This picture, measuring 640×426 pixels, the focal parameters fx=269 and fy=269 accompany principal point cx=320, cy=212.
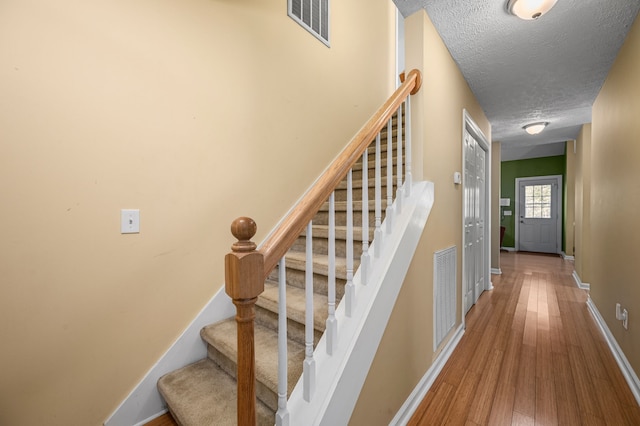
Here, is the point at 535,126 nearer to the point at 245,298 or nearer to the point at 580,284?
the point at 580,284

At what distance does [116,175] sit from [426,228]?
1798 millimetres

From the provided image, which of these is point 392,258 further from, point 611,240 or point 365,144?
point 611,240

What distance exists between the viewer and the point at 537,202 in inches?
296

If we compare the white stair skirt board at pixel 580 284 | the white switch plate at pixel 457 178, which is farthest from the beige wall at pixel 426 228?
the white stair skirt board at pixel 580 284

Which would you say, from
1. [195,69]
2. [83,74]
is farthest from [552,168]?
[83,74]

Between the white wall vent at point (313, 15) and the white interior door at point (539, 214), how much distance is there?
7.84 m

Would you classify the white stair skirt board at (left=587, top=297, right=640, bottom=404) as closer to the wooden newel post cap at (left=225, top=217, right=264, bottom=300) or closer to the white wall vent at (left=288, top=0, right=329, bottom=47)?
the wooden newel post cap at (left=225, top=217, right=264, bottom=300)

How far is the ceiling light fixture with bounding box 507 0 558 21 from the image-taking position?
5.05 ft

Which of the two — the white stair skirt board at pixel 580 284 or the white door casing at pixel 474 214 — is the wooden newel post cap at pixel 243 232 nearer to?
the white door casing at pixel 474 214

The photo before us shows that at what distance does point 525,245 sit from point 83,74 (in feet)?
31.4

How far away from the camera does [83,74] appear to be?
1242mm

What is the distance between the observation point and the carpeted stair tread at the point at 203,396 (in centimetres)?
116

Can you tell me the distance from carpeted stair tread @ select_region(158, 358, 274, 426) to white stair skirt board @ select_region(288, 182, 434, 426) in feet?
1.00

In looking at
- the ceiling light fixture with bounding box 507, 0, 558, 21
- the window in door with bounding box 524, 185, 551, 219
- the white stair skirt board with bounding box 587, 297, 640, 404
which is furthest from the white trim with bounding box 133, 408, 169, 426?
the window in door with bounding box 524, 185, 551, 219
